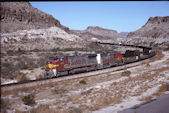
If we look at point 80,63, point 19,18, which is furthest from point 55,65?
point 19,18

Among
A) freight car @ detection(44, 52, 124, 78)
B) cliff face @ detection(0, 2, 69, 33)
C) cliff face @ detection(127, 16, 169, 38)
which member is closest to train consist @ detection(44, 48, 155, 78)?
freight car @ detection(44, 52, 124, 78)

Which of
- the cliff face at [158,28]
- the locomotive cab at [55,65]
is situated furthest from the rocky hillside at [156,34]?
the locomotive cab at [55,65]

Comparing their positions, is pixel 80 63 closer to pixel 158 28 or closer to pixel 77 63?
pixel 77 63

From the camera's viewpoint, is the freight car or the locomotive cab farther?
the freight car

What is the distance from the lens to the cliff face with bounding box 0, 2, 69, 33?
227 feet

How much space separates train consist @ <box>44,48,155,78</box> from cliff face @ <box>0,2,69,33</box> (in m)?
47.2

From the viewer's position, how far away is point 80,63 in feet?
86.9

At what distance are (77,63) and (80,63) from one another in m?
0.75

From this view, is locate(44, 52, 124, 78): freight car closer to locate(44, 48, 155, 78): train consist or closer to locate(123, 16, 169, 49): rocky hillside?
locate(44, 48, 155, 78): train consist

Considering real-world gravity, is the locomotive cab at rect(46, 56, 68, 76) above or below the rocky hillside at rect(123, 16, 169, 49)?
below

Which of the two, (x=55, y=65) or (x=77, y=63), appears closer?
(x=55, y=65)

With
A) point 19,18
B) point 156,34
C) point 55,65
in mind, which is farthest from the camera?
point 156,34

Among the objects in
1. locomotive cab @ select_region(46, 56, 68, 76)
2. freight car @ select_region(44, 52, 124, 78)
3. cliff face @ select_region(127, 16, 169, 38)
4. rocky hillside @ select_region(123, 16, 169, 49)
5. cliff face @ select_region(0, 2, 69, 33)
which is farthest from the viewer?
cliff face @ select_region(127, 16, 169, 38)

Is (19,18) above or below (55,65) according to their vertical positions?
above
